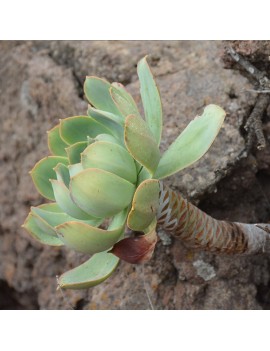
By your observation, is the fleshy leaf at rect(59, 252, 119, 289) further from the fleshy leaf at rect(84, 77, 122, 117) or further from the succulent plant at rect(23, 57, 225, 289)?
the fleshy leaf at rect(84, 77, 122, 117)

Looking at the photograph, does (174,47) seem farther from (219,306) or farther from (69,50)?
(219,306)

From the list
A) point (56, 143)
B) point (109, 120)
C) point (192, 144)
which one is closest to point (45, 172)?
point (56, 143)

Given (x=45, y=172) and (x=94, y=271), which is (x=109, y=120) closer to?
(x=45, y=172)

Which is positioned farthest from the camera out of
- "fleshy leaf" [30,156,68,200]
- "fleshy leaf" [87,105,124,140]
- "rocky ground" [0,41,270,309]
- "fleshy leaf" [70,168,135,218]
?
"rocky ground" [0,41,270,309]

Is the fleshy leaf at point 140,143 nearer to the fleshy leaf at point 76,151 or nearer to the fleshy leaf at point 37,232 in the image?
the fleshy leaf at point 76,151

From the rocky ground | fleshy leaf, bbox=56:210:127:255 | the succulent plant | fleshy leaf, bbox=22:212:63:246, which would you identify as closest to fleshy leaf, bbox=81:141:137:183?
the succulent plant

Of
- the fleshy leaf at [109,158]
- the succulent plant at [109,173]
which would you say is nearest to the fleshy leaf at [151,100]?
the succulent plant at [109,173]
